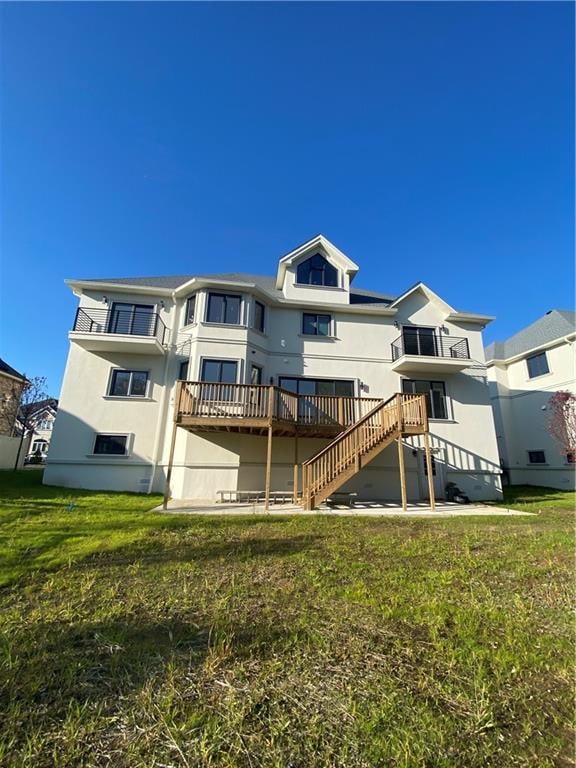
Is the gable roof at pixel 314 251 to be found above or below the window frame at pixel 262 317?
above

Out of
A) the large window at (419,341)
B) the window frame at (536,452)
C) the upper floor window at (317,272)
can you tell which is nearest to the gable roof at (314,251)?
the upper floor window at (317,272)

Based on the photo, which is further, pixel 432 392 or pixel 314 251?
pixel 314 251

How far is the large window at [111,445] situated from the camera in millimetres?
13453

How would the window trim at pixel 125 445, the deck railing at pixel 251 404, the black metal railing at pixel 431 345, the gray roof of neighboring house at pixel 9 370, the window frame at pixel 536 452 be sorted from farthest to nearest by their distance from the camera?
the gray roof of neighboring house at pixel 9 370 < the window frame at pixel 536 452 < the black metal railing at pixel 431 345 < the window trim at pixel 125 445 < the deck railing at pixel 251 404

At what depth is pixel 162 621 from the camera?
3365mm

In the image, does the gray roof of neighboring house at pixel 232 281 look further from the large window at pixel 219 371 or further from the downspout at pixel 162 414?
the large window at pixel 219 371

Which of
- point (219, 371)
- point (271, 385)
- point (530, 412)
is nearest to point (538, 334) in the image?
point (530, 412)

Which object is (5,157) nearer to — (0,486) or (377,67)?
(0,486)

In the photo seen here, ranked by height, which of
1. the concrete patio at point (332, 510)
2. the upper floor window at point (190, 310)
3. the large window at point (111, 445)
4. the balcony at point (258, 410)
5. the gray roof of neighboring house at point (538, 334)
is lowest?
the concrete patio at point (332, 510)

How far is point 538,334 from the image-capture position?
1998cm

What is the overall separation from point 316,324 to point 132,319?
8764mm

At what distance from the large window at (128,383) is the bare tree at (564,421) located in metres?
20.5

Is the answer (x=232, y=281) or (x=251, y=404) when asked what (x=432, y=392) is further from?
(x=232, y=281)

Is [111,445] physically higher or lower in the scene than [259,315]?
lower
